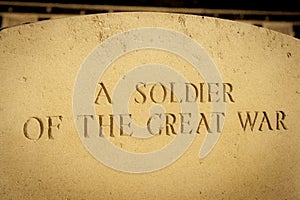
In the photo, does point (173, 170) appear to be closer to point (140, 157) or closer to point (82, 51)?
point (140, 157)

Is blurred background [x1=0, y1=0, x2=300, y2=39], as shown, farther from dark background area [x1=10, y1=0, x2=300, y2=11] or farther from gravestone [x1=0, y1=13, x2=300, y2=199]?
gravestone [x1=0, y1=13, x2=300, y2=199]

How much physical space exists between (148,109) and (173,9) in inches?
27.0

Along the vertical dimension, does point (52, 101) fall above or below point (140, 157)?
above

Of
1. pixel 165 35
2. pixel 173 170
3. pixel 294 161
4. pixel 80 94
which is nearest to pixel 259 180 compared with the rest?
pixel 294 161

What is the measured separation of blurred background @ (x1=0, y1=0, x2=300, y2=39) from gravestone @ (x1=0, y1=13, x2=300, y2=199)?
0.35 meters

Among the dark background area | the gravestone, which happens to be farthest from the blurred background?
the gravestone

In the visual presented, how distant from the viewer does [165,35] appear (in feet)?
4.64

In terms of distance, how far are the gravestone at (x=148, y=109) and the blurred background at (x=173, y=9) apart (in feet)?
1.16

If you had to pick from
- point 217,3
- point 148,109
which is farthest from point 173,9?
point 148,109

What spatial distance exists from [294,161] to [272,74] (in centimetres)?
47

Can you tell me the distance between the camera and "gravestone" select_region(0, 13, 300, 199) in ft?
4.28

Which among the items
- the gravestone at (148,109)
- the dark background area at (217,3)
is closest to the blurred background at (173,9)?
the dark background area at (217,3)

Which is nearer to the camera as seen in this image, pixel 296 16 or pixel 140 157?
pixel 140 157

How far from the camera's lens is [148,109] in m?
1.40
